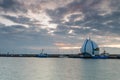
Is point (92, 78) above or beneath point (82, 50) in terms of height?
beneath

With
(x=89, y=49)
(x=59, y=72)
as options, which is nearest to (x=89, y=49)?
(x=89, y=49)

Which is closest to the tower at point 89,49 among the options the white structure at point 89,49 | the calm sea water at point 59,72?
the white structure at point 89,49

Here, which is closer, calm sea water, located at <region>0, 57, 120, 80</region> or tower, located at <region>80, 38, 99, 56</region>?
calm sea water, located at <region>0, 57, 120, 80</region>

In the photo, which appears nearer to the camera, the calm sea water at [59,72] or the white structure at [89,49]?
the calm sea water at [59,72]

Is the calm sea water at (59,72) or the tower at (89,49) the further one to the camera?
the tower at (89,49)

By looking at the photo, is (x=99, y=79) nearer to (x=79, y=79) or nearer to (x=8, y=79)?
(x=79, y=79)

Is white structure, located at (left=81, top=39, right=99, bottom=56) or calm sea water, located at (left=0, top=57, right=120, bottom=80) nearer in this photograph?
calm sea water, located at (left=0, top=57, right=120, bottom=80)

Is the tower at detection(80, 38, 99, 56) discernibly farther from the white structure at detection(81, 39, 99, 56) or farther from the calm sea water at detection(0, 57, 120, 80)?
the calm sea water at detection(0, 57, 120, 80)

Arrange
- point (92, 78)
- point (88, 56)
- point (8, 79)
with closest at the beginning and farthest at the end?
point (8, 79), point (92, 78), point (88, 56)

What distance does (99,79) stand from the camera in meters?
48.6

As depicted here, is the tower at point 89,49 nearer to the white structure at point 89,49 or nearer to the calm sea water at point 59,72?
the white structure at point 89,49

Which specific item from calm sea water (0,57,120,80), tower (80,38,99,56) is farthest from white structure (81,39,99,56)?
calm sea water (0,57,120,80)

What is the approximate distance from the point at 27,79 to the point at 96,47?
456ft

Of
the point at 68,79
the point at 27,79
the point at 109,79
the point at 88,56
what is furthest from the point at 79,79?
the point at 88,56
